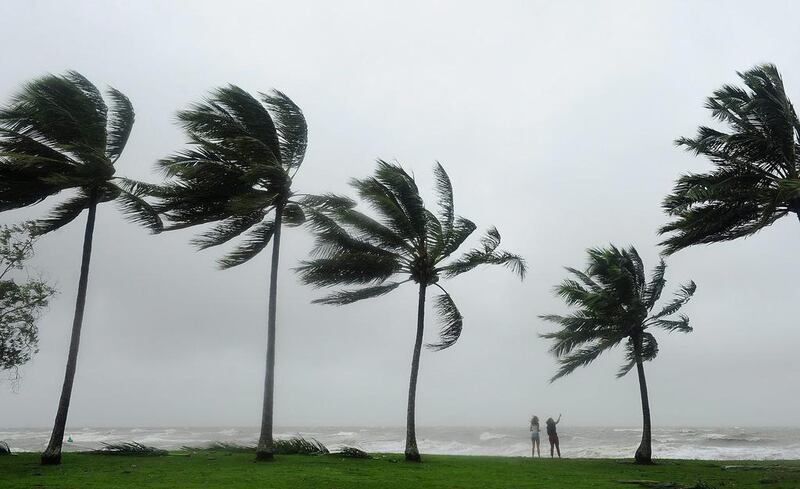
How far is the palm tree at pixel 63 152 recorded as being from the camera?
48.6 ft

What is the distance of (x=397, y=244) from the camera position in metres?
19.4

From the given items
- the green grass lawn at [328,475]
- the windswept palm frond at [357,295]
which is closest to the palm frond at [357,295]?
the windswept palm frond at [357,295]

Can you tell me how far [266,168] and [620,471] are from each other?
1301 cm

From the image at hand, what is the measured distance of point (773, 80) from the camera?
14.2 m

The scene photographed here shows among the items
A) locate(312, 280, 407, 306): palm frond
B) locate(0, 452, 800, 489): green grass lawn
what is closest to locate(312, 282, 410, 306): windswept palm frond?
locate(312, 280, 407, 306): palm frond

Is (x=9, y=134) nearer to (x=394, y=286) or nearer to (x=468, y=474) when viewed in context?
(x=394, y=286)

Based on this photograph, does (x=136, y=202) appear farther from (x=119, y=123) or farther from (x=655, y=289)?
(x=655, y=289)

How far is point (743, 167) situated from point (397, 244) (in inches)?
399

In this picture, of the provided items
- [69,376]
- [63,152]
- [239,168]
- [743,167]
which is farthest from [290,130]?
[743,167]

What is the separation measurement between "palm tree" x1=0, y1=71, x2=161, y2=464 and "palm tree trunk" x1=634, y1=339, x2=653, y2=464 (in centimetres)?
1707

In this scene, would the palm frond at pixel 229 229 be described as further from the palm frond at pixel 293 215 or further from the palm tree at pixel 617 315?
the palm tree at pixel 617 315

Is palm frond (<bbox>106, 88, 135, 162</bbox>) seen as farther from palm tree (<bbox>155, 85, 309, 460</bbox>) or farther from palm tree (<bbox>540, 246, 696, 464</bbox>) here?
palm tree (<bbox>540, 246, 696, 464</bbox>)

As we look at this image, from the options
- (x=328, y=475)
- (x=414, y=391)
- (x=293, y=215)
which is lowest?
(x=328, y=475)

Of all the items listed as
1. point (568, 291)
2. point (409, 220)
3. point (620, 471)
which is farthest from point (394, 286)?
point (620, 471)
